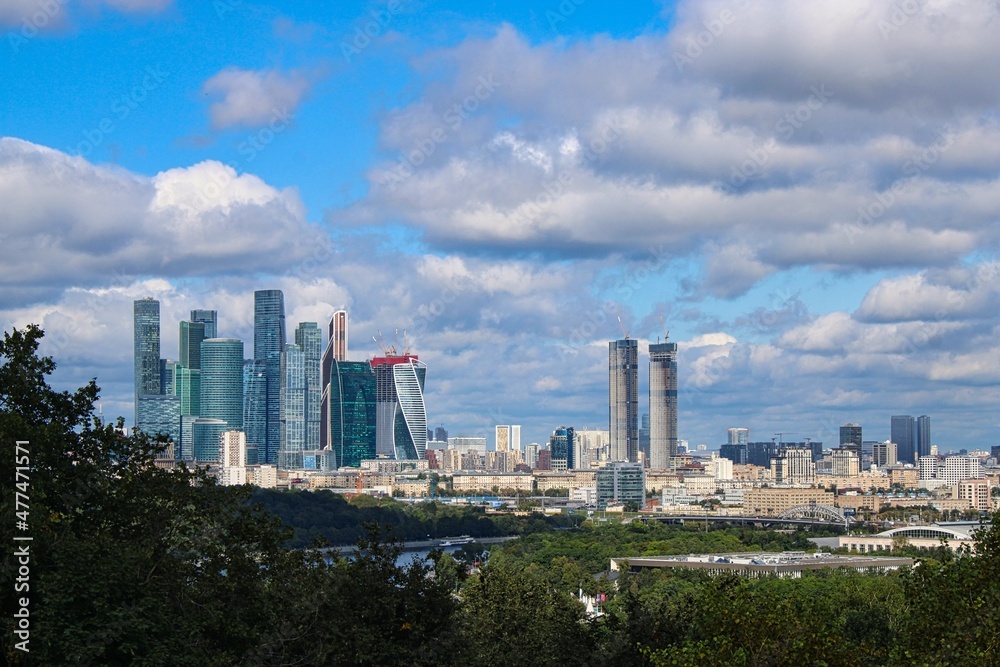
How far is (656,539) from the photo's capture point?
120312 mm

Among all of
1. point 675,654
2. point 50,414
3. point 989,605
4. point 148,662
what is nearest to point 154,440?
point 50,414

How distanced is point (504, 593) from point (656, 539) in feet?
291

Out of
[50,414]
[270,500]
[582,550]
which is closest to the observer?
[50,414]

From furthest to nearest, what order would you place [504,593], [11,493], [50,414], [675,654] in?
1. [504,593]
2. [50,414]
3. [11,493]
4. [675,654]

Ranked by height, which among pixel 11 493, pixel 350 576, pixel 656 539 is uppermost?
pixel 11 493

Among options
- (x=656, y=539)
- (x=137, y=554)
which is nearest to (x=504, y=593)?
(x=137, y=554)

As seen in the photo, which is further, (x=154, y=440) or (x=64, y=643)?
(x=154, y=440)

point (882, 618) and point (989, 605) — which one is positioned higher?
point (989, 605)

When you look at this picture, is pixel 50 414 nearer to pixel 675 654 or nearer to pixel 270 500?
pixel 675 654

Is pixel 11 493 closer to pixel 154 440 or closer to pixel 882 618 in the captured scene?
pixel 154 440

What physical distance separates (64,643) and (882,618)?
32.7m

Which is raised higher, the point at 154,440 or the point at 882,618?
the point at 154,440

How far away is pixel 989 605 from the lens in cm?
1825

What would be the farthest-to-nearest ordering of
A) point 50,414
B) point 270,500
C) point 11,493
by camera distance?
point 270,500
point 50,414
point 11,493
